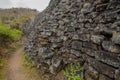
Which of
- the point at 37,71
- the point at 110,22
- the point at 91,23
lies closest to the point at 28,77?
the point at 37,71

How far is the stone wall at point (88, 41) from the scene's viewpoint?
7086mm

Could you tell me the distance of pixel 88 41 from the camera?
9055mm

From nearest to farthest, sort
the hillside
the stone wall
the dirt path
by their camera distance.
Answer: the stone wall < the dirt path < the hillside

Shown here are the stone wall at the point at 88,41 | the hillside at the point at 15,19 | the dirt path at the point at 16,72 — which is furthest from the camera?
the hillside at the point at 15,19

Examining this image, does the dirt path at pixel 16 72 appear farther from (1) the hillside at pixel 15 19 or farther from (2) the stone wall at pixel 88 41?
(1) the hillside at pixel 15 19

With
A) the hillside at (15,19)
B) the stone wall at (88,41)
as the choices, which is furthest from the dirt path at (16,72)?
the hillside at (15,19)

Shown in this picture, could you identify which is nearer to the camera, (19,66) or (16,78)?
(16,78)

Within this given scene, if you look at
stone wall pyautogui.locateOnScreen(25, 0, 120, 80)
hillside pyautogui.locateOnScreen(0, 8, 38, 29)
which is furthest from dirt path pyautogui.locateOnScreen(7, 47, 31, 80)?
hillside pyautogui.locateOnScreen(0, 8, 38, 29)

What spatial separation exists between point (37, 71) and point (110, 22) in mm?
8481

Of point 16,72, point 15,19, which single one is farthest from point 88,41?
point 15,19

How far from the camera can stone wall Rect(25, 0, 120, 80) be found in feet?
23.2

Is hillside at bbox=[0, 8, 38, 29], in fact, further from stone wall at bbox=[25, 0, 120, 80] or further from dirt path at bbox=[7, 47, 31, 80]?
stone wall at bbox=[25, 0, 120, 80]

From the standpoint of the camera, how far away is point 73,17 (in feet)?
42.4

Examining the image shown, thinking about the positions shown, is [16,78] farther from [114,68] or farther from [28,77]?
[114,68]
